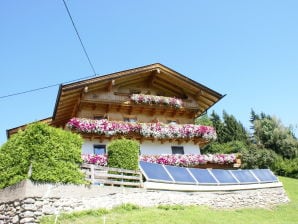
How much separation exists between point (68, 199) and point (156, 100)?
15111 mm

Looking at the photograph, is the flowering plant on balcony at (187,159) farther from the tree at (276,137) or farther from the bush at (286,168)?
the tree at (276,137)

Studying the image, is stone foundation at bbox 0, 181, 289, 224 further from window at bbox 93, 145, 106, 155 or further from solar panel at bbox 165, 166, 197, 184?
window at bbox 93, 145, 106, 155

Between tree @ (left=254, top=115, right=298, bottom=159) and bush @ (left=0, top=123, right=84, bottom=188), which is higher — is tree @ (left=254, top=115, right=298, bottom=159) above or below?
above

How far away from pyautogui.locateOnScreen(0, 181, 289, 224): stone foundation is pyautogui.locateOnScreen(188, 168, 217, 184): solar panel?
0.87 m

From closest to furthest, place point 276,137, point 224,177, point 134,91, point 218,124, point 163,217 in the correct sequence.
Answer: point 163,217 → point 224,177 → point 134,91 → point 276,137 → point 218,124

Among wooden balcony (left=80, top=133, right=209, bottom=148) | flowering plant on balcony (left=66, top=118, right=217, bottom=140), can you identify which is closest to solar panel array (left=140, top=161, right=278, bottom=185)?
flowering plant on balcony (left=66, top=118, right=217, bottom=140)

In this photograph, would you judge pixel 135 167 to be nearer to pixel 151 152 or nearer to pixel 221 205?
pixel 221 205

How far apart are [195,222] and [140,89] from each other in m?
17.2

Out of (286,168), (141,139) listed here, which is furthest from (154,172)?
(286,168)

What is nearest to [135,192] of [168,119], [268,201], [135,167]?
[135,167]

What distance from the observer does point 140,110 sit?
28.2 meters

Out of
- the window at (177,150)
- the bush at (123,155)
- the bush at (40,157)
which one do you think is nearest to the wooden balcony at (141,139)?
the window at (177,150)

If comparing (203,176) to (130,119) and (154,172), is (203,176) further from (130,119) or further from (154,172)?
(130,119)

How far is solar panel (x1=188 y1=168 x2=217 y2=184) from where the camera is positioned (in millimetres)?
19797
